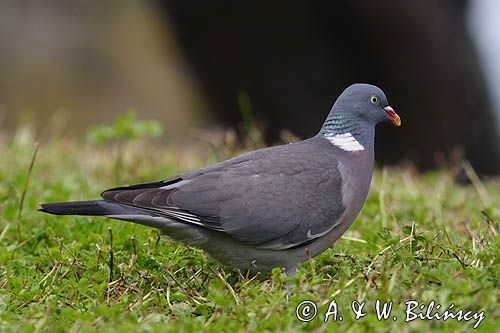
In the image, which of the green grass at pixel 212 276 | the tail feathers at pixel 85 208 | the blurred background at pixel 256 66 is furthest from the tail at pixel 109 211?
the blurred background at pixel 256 66

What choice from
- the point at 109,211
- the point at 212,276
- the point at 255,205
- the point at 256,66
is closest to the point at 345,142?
→ the point at 255,205

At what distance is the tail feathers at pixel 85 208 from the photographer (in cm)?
395

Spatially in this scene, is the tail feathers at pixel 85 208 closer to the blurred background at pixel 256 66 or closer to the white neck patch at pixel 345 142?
the white neck patch at pixel 345 142

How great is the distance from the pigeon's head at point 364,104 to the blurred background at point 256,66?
17.1ft

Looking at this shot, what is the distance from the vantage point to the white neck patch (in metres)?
4.55

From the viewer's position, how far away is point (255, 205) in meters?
4.11

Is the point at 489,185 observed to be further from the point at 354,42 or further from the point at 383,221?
the point at 354,42

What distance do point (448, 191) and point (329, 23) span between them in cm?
508

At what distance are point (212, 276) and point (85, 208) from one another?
0.74 m

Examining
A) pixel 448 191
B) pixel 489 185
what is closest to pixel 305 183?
pixel 448 191

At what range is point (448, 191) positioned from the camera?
649cm

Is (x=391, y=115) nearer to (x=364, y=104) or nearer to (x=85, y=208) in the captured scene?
(x=364, y=104)

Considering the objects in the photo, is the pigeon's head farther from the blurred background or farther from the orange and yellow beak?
the blurred background

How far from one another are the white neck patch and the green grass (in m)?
0.50
